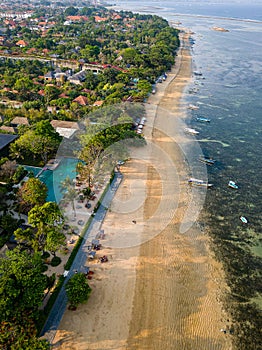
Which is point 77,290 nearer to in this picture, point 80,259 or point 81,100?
point 80,259

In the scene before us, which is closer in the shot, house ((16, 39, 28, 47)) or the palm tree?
the palm tree

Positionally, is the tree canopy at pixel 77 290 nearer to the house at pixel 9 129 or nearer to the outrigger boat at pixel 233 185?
the outrigger boat at pixel 233 185

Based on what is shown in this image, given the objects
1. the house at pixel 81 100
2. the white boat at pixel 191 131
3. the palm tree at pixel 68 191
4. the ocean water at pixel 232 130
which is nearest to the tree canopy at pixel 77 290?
the palm tree at pixel 68 191

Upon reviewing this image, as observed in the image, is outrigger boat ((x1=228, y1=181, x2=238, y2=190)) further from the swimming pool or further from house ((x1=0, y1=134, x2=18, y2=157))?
house ((x1=0, y1=134, x2=18, y2=157))

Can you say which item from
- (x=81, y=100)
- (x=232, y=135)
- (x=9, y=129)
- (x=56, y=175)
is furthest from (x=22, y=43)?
(x=56, y=175)

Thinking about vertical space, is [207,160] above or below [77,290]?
above

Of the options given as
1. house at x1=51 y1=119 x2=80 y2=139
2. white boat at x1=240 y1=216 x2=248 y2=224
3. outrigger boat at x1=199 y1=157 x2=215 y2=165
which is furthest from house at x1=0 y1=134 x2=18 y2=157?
white boat at x1=240 y1=216 x2=248 y2=224
